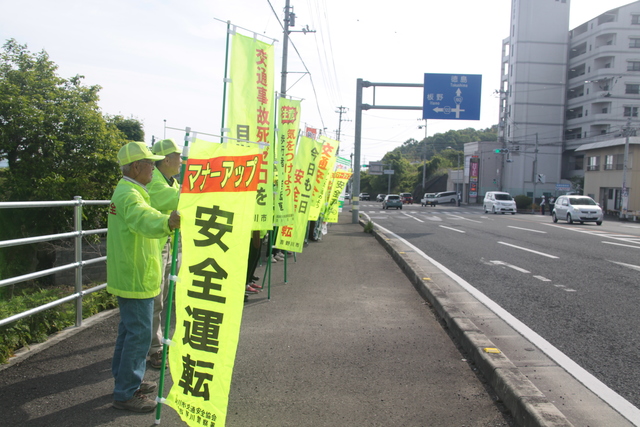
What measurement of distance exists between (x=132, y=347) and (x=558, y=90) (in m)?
67.4

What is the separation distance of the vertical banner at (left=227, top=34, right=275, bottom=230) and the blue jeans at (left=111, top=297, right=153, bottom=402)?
3079 millimetres

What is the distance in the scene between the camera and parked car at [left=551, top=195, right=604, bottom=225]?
25.0 m

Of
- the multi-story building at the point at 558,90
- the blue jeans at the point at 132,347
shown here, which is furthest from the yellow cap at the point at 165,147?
the multi-story building at the point at 558,90

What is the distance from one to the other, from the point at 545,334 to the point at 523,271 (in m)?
4.43

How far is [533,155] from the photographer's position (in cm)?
6056

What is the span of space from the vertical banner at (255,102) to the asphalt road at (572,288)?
143 inches

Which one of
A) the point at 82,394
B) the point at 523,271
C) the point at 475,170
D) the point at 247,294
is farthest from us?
the point at 475,170

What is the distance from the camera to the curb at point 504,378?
2.98 m

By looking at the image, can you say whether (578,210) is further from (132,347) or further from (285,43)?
(132,347)

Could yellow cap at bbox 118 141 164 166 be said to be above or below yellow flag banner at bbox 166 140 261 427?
above

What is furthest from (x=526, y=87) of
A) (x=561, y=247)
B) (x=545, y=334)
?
(x=545, y=334)

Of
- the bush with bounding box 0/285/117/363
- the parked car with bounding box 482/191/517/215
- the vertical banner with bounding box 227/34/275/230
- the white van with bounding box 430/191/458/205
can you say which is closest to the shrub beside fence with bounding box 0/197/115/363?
the bush with bounding box 0/285/117/363

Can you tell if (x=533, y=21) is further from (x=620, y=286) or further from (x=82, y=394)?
(x=82, y=394)

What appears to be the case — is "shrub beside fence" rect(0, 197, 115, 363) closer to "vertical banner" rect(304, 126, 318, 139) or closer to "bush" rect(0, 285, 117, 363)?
"bush" rect(0, 285, 117, 363)
